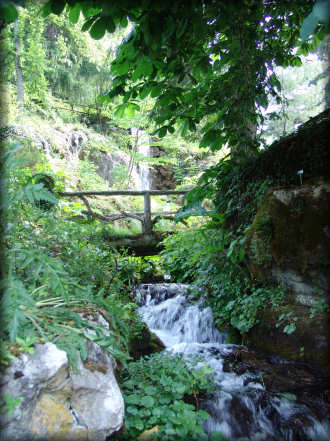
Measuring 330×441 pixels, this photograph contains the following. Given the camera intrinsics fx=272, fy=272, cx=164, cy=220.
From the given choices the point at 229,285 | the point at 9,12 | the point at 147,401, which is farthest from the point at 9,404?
the point at 229,285

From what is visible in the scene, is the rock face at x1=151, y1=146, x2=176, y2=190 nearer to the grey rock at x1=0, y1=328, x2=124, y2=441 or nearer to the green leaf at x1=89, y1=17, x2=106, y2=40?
the green leaf at x1=89, y1=17, x2=106, y2=40

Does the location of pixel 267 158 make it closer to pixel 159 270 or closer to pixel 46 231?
pixel 46 231

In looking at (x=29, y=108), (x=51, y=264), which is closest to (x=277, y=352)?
(x=51, y=264)

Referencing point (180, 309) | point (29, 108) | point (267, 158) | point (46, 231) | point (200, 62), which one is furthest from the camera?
point (29, 108)

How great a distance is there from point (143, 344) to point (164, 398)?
146cm

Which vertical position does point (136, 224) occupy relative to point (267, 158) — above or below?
below

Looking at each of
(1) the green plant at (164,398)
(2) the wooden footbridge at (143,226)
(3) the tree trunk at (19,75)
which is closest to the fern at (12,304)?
(1) the green plant at (164,398)

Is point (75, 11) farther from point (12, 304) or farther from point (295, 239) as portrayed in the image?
point (295, 239)

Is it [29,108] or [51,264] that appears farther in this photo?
[29,108]

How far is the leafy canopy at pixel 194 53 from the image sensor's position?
1714 millimetres

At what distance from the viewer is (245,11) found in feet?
8.28

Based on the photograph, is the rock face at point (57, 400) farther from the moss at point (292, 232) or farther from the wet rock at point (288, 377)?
the moss at point (292, 232)

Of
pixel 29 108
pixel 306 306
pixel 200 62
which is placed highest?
pixel 29 108

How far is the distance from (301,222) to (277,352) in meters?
1.56
